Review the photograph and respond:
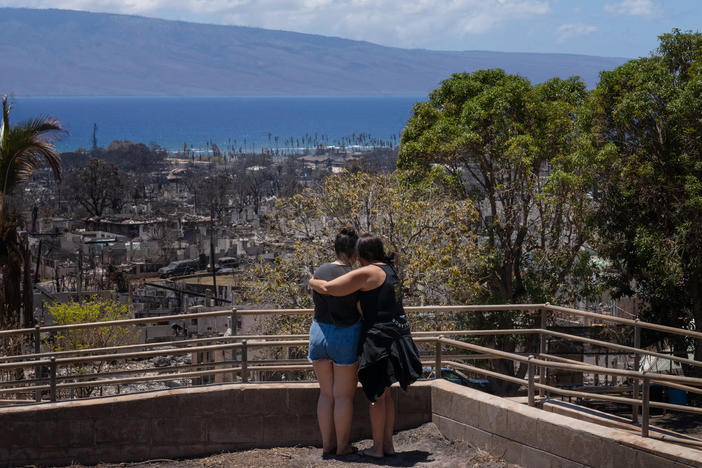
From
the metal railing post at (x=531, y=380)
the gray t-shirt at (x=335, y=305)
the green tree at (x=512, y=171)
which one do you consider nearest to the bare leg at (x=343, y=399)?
the gray t-shirt at (x=335, y=305)

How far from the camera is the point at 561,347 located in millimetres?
21688

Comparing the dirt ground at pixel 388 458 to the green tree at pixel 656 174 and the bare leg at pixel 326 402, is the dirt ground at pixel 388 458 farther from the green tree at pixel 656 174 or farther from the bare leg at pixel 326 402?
the green tree at pixel 656 174

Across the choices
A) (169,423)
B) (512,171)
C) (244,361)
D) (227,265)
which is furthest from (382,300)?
(227,265)

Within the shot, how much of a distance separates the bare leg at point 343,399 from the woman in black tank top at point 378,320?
16cm

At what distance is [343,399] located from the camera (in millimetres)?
7234

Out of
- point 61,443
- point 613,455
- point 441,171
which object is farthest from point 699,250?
point 61,443

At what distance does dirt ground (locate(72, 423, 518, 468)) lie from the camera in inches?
286

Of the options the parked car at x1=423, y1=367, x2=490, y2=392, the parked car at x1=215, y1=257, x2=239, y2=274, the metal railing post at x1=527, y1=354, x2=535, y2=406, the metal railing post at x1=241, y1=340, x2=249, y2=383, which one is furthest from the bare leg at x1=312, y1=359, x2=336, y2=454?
the parked car at x1=215, y1=257, x2=239, y2=274

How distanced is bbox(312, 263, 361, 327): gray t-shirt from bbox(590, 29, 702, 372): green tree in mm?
11062

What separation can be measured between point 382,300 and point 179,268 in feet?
205

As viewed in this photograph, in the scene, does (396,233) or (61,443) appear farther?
(396,233)

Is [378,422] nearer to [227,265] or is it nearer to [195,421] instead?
[195,421]

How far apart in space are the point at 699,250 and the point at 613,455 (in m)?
11.3

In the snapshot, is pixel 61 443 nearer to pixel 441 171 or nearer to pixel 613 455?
pixel 613 455
